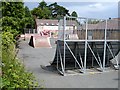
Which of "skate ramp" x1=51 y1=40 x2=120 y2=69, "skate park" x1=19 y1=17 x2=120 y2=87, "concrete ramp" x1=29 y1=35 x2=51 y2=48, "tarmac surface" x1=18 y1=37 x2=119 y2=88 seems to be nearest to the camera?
"tarmac surface" x1=18 y1=37 x2=119 y2=88

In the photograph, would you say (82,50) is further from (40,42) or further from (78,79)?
(40,42)

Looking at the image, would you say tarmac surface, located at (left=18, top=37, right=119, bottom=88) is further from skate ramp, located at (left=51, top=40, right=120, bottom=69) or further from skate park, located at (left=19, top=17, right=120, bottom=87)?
skate ramp, located at (left=51, top=40, right=120, bottom=69)

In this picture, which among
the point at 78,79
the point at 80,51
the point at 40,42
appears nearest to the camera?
the point at 78,79

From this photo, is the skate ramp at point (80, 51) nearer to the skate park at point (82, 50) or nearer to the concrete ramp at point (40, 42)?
the skate park at point (82, 50)

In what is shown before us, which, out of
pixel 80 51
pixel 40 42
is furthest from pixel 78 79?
pixel 40 42

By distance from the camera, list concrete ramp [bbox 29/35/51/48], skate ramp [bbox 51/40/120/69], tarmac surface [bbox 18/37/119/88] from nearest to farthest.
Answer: tarmac surface [bbox 18/37/119/88], skate ramp [bbox 51/40/120/69], concrete ramp [bbox 29/35/51/48]

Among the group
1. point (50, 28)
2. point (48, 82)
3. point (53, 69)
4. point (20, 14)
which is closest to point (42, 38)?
point (20, 14)

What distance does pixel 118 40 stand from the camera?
14.1 metres

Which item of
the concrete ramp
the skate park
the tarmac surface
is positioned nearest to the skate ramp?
the skate park

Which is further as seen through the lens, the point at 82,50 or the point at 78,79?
the point at 82,50

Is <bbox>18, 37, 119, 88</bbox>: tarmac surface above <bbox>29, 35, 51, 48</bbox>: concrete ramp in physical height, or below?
below

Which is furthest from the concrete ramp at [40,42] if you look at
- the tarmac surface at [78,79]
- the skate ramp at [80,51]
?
the tarmac surface at [78,79]

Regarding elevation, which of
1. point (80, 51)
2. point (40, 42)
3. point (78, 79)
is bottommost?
point (78, 79)

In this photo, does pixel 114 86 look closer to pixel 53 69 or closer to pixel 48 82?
pixel 48 82
